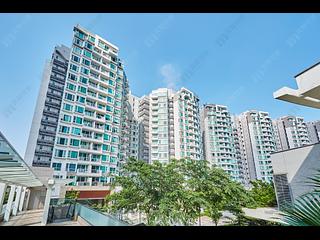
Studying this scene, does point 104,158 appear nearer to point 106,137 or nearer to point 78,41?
point 106,137

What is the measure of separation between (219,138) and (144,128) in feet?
35.0

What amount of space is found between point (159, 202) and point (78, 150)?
1113 centimetres

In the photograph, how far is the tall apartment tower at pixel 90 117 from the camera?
14.1m

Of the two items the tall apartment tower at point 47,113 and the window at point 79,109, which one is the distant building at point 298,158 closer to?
the window at point 79,109

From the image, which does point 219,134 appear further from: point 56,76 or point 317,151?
point 317,151

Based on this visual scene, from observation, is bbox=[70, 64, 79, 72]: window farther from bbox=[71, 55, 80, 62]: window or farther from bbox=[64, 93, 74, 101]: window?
bbox=[64, 93, 74, 101]: window

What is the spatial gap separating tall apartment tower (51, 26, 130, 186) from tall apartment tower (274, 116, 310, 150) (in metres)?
26.1

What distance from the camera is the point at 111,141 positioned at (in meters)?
17.1

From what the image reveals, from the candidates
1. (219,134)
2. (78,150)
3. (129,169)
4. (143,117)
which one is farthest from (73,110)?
(219,134)

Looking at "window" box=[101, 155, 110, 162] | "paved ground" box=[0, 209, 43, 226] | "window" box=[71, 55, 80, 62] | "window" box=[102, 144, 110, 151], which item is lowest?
"paved ground" box=[0, 209, 43, 226]

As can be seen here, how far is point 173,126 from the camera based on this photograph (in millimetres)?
24016

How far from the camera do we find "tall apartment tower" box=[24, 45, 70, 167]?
51.5 ft

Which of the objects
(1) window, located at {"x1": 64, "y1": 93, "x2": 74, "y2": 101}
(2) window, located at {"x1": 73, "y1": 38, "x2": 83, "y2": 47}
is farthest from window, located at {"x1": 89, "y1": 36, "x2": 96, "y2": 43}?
(1) window, located at {"x1": 64, "y1": 93, "x2": 74, "y2": 101}

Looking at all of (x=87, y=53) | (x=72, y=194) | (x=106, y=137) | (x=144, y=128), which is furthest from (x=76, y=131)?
(x=144, y=128)
